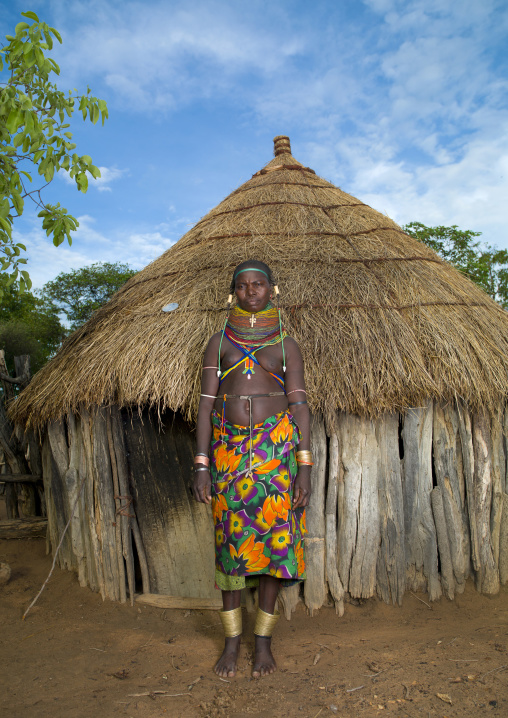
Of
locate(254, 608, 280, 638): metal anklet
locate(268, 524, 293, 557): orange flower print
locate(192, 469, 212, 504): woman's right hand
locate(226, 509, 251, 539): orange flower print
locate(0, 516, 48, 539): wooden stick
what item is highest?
locate(192, 469, 212, 504): woman's right hand

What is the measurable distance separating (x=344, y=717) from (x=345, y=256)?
10.2ft

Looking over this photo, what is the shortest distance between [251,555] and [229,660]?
0.58m

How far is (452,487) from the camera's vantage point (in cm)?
356

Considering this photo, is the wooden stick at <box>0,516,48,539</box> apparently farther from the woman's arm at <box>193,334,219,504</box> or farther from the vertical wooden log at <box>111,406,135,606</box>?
the woman's arm at <box>193,334,219,504</box>

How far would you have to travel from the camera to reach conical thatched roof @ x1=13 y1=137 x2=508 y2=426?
11.0 ft

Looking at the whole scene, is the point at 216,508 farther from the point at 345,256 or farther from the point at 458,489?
the point at 345,256

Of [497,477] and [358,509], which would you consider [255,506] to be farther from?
[497,477]

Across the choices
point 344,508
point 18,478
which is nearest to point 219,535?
point 344,508

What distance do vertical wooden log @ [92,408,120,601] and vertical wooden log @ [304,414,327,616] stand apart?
142 centimetres

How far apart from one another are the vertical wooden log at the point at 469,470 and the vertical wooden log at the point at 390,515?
1.65ft

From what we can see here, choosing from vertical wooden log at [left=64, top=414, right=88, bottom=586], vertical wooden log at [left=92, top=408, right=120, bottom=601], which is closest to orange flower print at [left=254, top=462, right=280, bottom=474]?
vertical wooden log at [left=92, top=408, right=120, bottom=601]

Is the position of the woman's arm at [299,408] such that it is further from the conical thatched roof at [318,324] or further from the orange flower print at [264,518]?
the conical thatched roof at [318,324]

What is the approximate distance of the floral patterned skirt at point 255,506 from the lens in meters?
2.60

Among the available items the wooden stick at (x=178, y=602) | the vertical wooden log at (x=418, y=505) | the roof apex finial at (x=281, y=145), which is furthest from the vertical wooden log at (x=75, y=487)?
the roof apex finial at (x=281, y=145)
